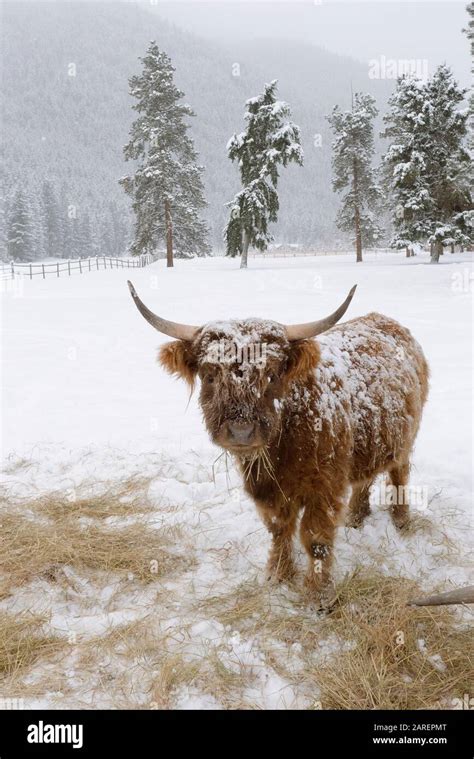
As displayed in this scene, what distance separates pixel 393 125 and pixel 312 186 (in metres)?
154

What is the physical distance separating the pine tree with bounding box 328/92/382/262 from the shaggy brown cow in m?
34.8

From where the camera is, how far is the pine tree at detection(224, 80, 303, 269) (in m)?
28.8

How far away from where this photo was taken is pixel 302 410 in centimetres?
309

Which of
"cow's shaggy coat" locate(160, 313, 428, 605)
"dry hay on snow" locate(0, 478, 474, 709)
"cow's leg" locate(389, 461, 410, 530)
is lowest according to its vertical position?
"dry hay on snow" locate(0, 478, 474, 709)

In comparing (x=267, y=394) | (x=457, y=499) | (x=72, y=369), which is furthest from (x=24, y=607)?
(x=72, y=369)

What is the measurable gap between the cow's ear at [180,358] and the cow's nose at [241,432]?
0.62m

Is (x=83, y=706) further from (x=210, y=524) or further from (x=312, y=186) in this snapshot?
(x=312, y=186)

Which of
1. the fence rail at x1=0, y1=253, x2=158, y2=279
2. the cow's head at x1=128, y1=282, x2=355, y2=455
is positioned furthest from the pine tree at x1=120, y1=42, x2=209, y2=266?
the cow's head at x1=128, y1=282, x2=355, y2=455

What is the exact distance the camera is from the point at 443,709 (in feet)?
8.14

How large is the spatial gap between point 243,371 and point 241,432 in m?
0.34

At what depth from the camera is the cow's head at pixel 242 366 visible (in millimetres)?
2607

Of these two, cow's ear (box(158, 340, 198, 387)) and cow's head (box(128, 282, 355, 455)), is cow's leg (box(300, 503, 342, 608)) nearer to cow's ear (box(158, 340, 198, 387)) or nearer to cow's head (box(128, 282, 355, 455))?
cow's head (box(128, 282, 355, 455))

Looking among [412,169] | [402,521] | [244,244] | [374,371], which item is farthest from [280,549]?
[244,244]
